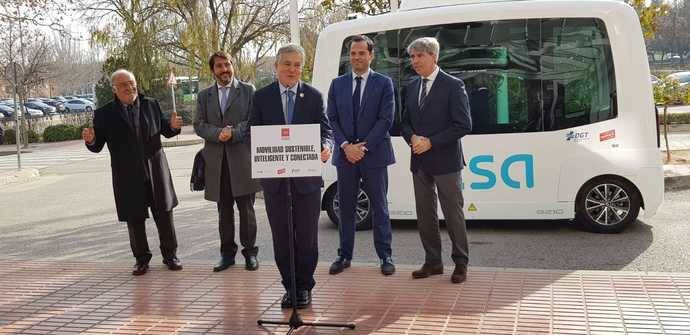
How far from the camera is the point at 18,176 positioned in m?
18.4

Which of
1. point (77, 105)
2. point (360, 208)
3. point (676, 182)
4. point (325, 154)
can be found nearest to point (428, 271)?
point (325, 154)

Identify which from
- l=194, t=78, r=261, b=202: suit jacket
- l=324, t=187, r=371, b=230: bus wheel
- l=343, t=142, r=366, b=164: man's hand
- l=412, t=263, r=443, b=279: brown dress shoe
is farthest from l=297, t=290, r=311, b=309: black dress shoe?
l=324, t=187, r=371, b=230: bus wheel

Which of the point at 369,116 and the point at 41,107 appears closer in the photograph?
the point at 369,116

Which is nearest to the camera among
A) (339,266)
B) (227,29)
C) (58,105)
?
(339,266)

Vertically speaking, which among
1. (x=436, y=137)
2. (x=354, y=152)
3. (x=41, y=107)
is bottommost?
(x=354, y=152)

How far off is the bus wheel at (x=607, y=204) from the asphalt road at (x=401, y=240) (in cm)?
13

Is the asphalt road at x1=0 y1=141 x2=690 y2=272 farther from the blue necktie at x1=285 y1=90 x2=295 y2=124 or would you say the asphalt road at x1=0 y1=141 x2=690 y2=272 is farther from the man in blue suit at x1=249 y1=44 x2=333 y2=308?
the blue necktie at x1=285 y1=90 x2=295 y2=124

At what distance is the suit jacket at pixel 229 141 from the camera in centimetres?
671

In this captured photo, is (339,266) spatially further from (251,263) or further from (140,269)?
(140,269)

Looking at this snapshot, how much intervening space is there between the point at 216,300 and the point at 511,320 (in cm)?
230

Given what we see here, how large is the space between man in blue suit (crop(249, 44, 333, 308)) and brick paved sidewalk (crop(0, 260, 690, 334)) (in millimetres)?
354

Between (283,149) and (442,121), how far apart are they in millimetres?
1657

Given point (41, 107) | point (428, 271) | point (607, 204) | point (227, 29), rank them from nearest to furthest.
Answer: point (428, 271)
point (607, 204)
point (227, 29)
point (41, 107)

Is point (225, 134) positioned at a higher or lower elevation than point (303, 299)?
higher
